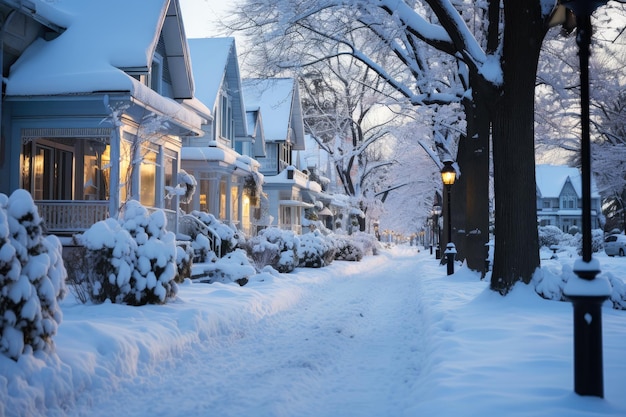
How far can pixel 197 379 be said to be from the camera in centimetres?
673

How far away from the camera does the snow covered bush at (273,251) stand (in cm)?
2012

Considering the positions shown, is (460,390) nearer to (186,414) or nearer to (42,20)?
(186,414)

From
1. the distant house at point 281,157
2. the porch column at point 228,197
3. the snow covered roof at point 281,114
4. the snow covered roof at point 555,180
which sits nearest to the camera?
the porch column at point 228,197

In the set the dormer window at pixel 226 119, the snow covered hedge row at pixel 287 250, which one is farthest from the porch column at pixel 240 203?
the snow covered hedge row at pixel 287 250

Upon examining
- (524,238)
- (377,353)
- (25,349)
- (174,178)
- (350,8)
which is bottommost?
(377,353)

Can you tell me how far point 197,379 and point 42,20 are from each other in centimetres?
1354

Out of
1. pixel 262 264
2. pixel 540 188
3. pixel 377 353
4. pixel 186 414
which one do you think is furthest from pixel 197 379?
pixel 540 188

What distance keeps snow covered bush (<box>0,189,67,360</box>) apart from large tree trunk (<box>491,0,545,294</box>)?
24.9 feet

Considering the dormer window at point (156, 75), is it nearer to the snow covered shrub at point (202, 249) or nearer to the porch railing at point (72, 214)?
the snow covered shrub at point (202, 249)

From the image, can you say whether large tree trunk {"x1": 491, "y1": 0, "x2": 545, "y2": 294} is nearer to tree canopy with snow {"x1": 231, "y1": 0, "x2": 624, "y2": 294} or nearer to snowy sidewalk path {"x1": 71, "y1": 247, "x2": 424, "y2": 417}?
tree canopy with snow {"x1": 231, "y1": 0, "x2": 624, "y2": 294}

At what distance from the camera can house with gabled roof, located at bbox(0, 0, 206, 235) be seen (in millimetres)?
15398

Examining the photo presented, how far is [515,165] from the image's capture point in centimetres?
1100

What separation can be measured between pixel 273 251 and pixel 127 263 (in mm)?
10568

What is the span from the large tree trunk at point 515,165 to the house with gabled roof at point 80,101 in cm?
893
